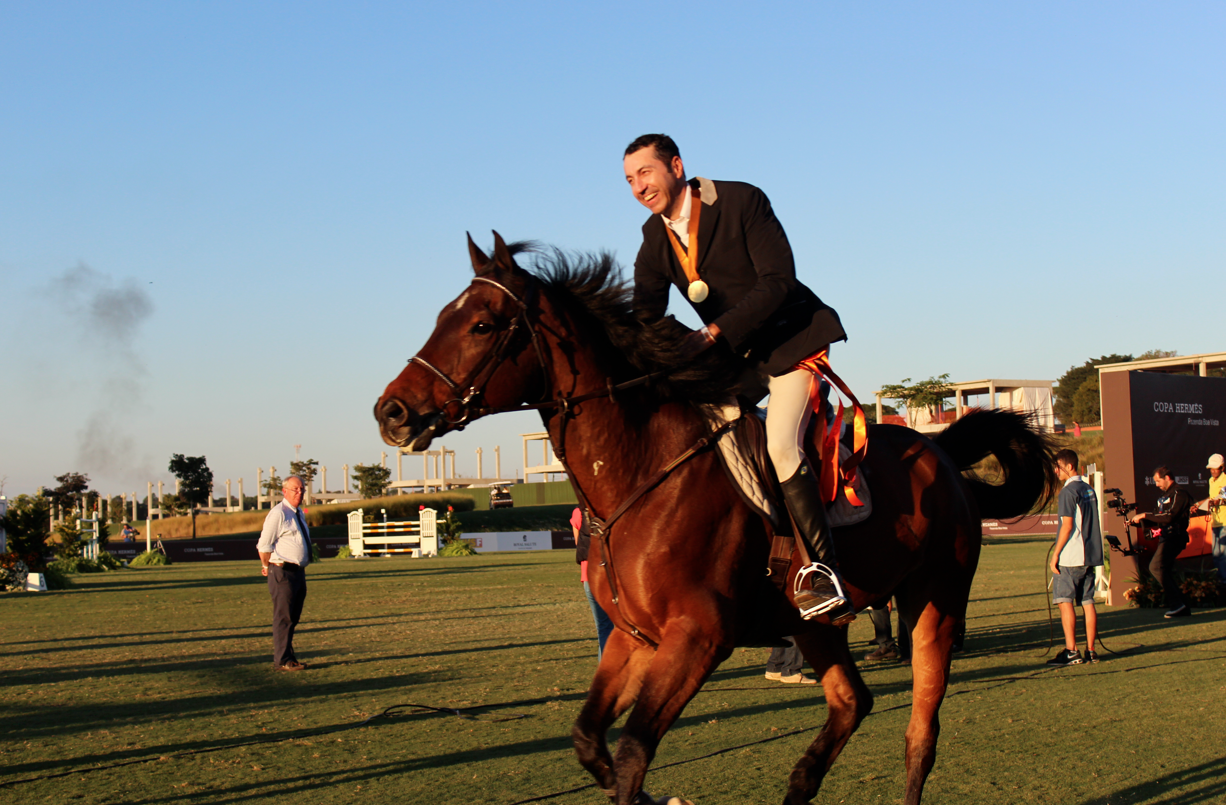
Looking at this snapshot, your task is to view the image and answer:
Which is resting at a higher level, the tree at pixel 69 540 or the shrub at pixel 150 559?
the tree at pixel 69 540

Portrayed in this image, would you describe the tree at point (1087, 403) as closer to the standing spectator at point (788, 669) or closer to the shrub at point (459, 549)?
the shrub at point (459, 549)

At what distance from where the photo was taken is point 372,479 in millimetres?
83625

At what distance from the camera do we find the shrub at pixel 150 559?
1570 inches

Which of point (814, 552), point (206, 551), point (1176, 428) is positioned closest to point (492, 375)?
point (814, 552)

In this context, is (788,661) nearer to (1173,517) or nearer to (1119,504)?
(1119,504)

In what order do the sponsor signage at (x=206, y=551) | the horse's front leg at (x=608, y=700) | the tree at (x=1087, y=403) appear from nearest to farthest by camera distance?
the horse's front leg at (x=608, y=700), the sponsor signage at (x=206, y=551), the tree at (x=1087, y=403)

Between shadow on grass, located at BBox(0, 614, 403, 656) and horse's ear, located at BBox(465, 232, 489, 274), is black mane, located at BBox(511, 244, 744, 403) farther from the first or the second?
shadow on grass, located at BBox(0, 614, 403, 656)

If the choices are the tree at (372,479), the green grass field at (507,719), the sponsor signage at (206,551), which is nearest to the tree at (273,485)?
the tree at (372,479)

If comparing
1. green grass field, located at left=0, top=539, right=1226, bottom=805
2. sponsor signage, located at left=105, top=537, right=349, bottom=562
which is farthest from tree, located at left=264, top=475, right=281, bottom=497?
green grass field, located at left=0, top=539, right=1226, bottom=805

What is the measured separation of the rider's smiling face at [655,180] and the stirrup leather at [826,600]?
64.7 inches

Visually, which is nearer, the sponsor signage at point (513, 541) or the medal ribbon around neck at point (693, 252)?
the medal ribbon around neck at point (693, 252)

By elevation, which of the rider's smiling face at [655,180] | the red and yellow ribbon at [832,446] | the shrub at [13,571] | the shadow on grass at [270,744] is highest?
the rider's smiling face at [655,180]

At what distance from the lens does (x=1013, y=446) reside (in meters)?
6.46

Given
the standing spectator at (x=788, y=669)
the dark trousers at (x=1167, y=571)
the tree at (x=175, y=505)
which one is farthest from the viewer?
the tree at (x=175, y=505)
